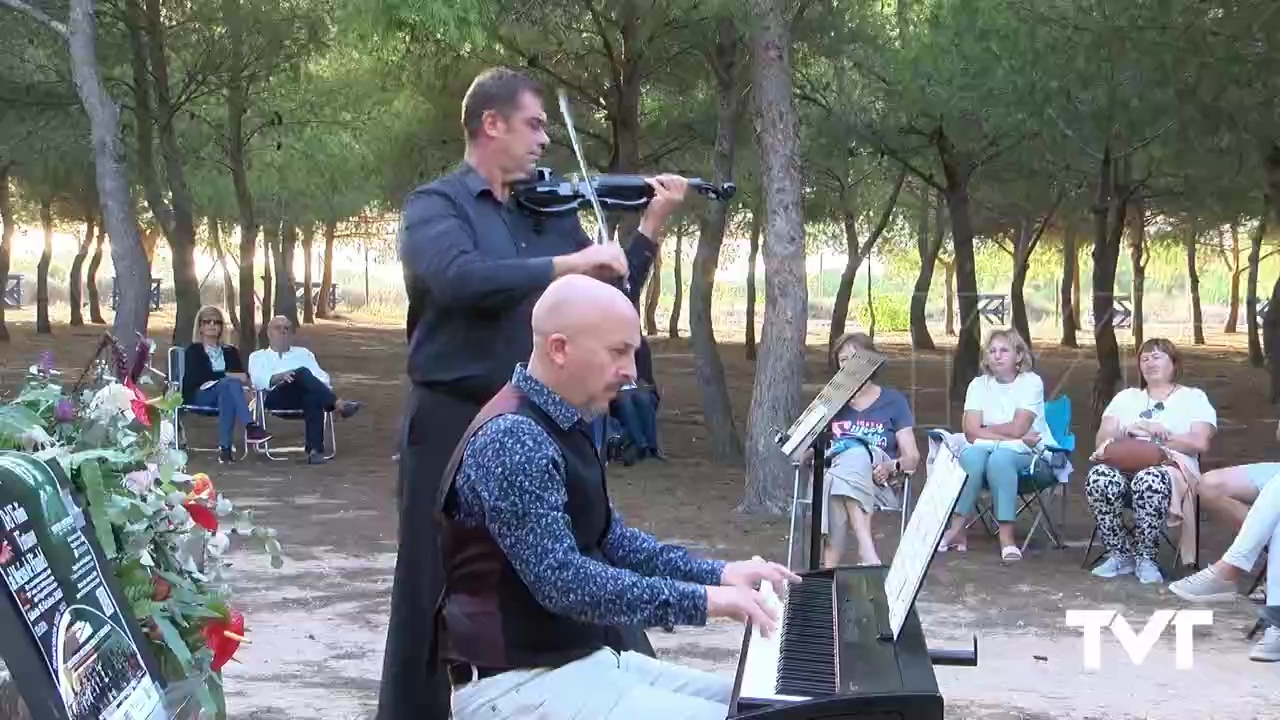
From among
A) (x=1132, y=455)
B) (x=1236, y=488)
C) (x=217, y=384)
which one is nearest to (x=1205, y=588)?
(x=1236, y=488)

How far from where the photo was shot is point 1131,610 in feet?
25.3

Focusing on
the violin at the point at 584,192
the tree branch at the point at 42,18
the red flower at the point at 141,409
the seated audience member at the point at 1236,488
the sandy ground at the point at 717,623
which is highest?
the tree branch at the point at 42,18

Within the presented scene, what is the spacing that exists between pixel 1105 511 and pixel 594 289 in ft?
20.5

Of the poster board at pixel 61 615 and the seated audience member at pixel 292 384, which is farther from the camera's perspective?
the seated audience member at pixel 292 384

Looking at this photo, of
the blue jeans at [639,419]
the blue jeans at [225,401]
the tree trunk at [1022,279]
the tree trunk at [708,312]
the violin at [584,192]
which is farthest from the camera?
the tree trunk at [1022,279]

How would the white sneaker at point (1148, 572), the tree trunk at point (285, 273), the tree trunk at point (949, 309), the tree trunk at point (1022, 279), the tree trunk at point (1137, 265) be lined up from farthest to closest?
the tree trunk at point (285, 273) < the tree trunk at point (949, 309) < the tree trunk at point (1022, 279) < the tree trunk at point (1137, 265) < the white sneaker at point (1148, 572)

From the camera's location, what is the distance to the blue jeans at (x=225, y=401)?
13.5 m

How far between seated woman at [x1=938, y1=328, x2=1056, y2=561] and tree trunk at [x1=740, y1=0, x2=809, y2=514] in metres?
1.61

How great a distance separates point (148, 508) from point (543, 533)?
1088mm

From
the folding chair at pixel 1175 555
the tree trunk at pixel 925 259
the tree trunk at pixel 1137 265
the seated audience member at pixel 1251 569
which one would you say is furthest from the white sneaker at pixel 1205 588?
the tree trunk at pixel 925 259

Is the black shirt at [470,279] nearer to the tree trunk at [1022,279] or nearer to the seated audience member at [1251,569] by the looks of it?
the seated audience member at [1251,569]

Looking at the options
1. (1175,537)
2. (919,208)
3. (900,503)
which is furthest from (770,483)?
(919,208)

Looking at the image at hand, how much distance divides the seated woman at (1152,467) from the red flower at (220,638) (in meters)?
5.75

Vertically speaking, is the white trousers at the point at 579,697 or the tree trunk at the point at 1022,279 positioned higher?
the tree trunk at the point at 1022,279
